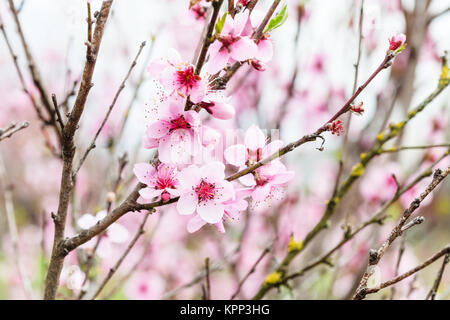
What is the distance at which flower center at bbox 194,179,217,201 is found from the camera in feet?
3.23

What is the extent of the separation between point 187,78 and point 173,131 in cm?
13

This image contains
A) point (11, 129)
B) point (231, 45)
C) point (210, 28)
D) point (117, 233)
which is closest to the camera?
point (210, 28)

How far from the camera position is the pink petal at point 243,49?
941mm

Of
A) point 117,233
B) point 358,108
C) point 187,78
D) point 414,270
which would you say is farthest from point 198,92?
point 117,233

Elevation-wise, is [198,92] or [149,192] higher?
[198,92]

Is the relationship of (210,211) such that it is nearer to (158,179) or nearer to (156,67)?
(158,179)

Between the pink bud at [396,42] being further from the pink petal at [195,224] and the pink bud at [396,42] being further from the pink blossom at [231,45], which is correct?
the pink petal at [195,224]

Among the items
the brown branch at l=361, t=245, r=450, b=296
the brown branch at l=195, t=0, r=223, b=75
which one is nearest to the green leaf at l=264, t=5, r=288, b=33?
the brown branch at l=195, t=0, r=223, b=75

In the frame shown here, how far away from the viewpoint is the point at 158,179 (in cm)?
99

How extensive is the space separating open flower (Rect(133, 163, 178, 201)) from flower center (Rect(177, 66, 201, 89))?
193 mm

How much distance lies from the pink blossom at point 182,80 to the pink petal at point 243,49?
10 cm

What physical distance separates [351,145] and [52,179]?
415cm

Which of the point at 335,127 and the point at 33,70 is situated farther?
the point at 33,70
